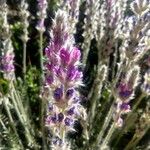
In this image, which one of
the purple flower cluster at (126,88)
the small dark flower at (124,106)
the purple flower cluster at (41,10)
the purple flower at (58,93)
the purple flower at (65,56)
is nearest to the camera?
the purple flower at (65,56)

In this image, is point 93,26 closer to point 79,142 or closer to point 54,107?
point 79,142

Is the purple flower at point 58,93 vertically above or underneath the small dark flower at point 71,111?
above

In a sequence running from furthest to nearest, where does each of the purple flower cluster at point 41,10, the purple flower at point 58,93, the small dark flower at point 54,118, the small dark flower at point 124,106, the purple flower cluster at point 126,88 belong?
the purple flower cluster at point 41,10
the small dark flower at point 124,106
the purple flower cluster at point 126,88
the small dark flower at point 54,118
the purple flower at point 58,93

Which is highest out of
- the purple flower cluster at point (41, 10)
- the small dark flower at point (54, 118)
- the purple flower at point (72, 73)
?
the purple flower at point (72, 73)

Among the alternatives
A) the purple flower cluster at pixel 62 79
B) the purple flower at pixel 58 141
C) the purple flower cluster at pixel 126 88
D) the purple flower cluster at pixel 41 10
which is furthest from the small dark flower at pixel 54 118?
the purple flower cluster at pixel 41 10

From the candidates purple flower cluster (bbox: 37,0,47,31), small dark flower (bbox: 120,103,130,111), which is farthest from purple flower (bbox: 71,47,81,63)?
purple flower cluster (bbox: 37,0,47,31)

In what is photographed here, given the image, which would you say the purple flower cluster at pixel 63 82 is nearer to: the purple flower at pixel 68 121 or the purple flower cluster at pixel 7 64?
the purple flower at pixel 68 121

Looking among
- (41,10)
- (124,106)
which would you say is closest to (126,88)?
(124,106)

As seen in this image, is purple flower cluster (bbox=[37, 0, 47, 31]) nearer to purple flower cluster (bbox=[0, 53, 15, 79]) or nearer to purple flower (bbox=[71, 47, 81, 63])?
purple flower cluster (bbox=[0, 53, 15, 79])
